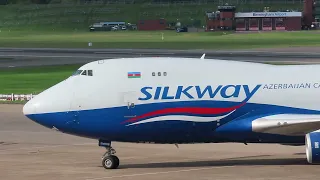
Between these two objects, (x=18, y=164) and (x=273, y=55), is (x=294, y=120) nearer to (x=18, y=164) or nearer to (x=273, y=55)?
(x=18, y=164)

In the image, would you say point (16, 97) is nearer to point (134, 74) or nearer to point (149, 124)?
point (134, 74)

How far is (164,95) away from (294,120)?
4436mm

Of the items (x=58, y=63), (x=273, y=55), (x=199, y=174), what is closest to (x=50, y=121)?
(x=199, y=174)

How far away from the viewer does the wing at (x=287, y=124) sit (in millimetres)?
27609

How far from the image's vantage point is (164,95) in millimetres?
28250

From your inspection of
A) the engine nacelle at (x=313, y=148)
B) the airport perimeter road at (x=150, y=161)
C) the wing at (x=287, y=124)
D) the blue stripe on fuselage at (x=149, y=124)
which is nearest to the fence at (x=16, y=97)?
the airport perimeter road at (x=150, y=161)

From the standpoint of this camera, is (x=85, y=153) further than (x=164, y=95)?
Yes

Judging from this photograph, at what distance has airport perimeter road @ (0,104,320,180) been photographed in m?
27.6

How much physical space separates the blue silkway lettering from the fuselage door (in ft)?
1.81

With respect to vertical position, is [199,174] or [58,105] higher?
[58,105]

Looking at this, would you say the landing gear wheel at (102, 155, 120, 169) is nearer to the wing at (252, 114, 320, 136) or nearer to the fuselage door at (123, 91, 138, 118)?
the fuselage door at (123, 91, 138, 118)

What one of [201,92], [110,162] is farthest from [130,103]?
[201,92]

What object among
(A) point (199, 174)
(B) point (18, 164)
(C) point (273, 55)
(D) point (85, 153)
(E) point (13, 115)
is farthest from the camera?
(C) point (273, 55)

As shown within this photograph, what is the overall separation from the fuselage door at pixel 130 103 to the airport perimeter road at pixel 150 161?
1988mm
